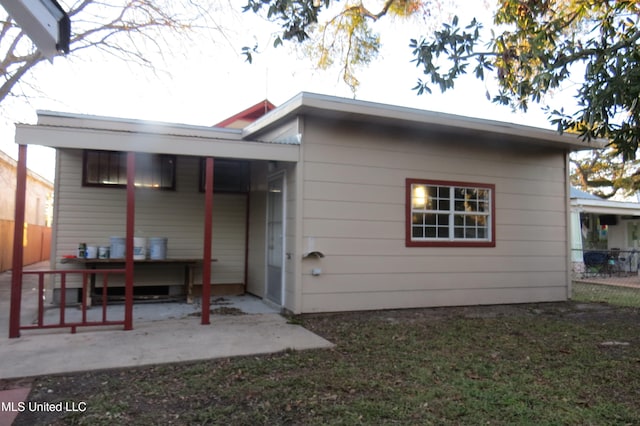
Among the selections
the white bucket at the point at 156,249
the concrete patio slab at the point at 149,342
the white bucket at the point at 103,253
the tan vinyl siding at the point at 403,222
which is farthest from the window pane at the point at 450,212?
the white bucket at the point at 103,253

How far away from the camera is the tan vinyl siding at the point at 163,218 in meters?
7.64

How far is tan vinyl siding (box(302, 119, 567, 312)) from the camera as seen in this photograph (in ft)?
22.1

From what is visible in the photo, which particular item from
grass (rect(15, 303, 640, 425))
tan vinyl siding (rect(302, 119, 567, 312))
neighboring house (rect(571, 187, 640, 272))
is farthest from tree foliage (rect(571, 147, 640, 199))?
grass (rect(15, 303, 640, 425))

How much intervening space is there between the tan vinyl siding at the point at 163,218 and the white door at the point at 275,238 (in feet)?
3.87

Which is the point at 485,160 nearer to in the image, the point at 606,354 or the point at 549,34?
the point at 549,34

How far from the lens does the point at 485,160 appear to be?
26.3 feet

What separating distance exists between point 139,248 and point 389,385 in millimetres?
5107

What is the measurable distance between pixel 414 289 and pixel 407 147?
233 cm

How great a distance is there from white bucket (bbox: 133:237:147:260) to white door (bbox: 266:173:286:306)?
2070 mm

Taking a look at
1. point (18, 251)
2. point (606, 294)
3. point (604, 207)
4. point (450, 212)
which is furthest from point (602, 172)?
point (18, 251)

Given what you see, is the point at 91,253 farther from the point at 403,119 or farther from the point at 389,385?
the point at 389,385

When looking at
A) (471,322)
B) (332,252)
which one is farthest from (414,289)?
(332,252)

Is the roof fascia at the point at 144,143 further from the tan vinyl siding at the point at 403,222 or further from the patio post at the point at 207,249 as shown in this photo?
the tan vinyl siding at the point at 403,222

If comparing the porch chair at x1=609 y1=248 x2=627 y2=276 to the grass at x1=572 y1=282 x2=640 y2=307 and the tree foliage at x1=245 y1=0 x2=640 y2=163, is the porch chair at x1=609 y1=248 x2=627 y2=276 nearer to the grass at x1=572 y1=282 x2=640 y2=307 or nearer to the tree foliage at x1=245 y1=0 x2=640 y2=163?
the grass at x1=572 y1=282 x2=640 y2=307
